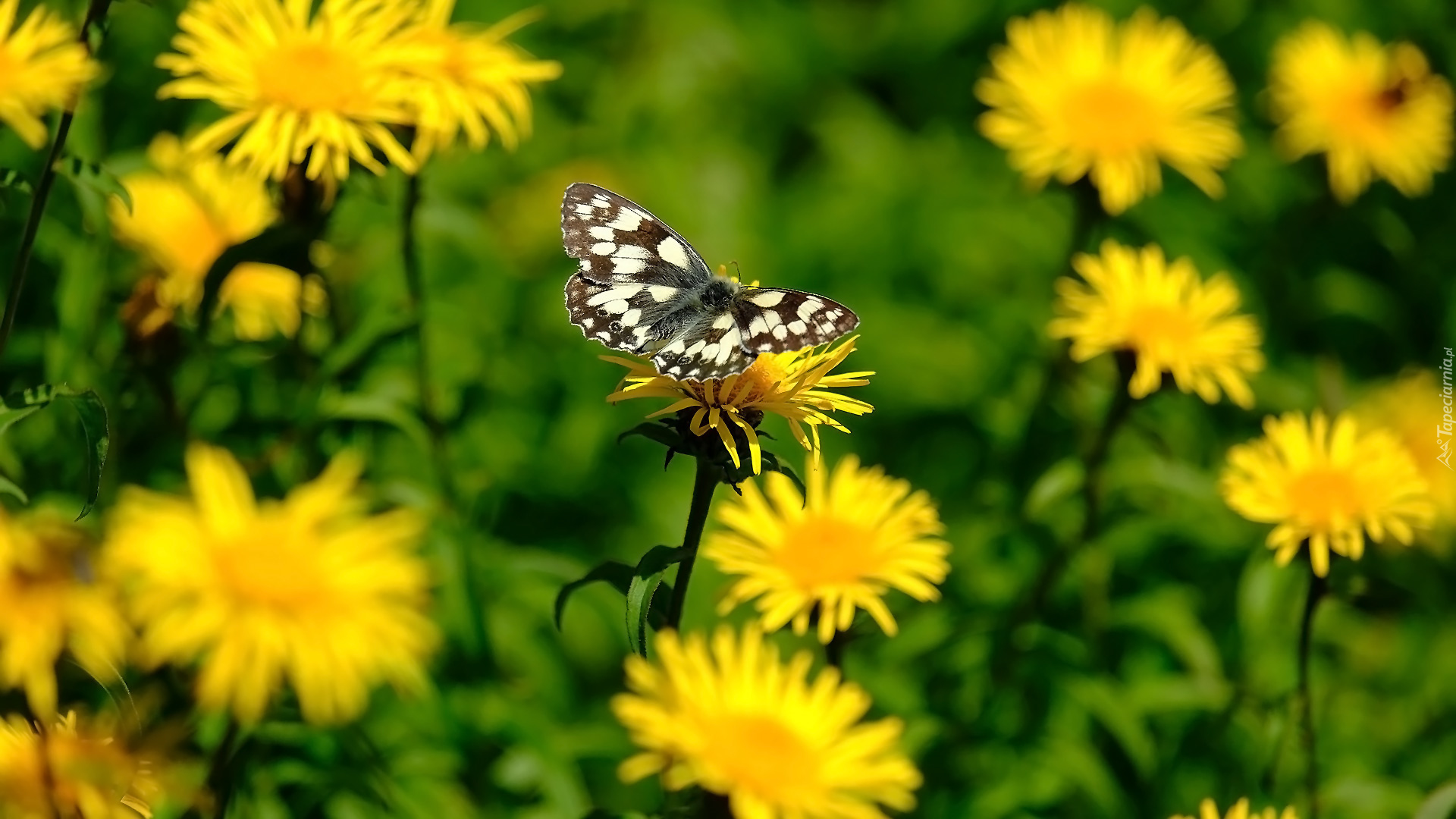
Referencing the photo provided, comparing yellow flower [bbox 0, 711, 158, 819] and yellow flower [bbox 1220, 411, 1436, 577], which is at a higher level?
yellow flower [bbox 1220, 411, 1436, 577]

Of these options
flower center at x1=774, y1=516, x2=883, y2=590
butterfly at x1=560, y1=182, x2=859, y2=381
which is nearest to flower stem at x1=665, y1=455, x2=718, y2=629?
butterfly at x1=560, y1=182, x2=859, y2=381

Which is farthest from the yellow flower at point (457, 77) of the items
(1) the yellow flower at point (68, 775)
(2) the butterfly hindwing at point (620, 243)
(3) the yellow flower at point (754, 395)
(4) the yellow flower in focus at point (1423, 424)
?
(4) the yellow flower in focus at point (1423, 424)

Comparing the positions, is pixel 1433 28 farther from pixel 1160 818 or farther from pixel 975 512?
pixel 1160 818

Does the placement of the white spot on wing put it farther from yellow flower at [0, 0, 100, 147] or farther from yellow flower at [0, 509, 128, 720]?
yellow flower at [0, 509, 128, 720]

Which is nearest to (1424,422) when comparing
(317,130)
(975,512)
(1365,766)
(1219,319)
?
(1219,319)

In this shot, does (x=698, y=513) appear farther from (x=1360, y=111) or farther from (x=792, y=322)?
(x=1360, y=111)

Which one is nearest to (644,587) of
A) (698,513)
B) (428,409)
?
(698,513)

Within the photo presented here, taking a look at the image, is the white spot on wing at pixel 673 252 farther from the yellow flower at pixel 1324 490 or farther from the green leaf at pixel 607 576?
the yellow flower at pixel 1324 490
